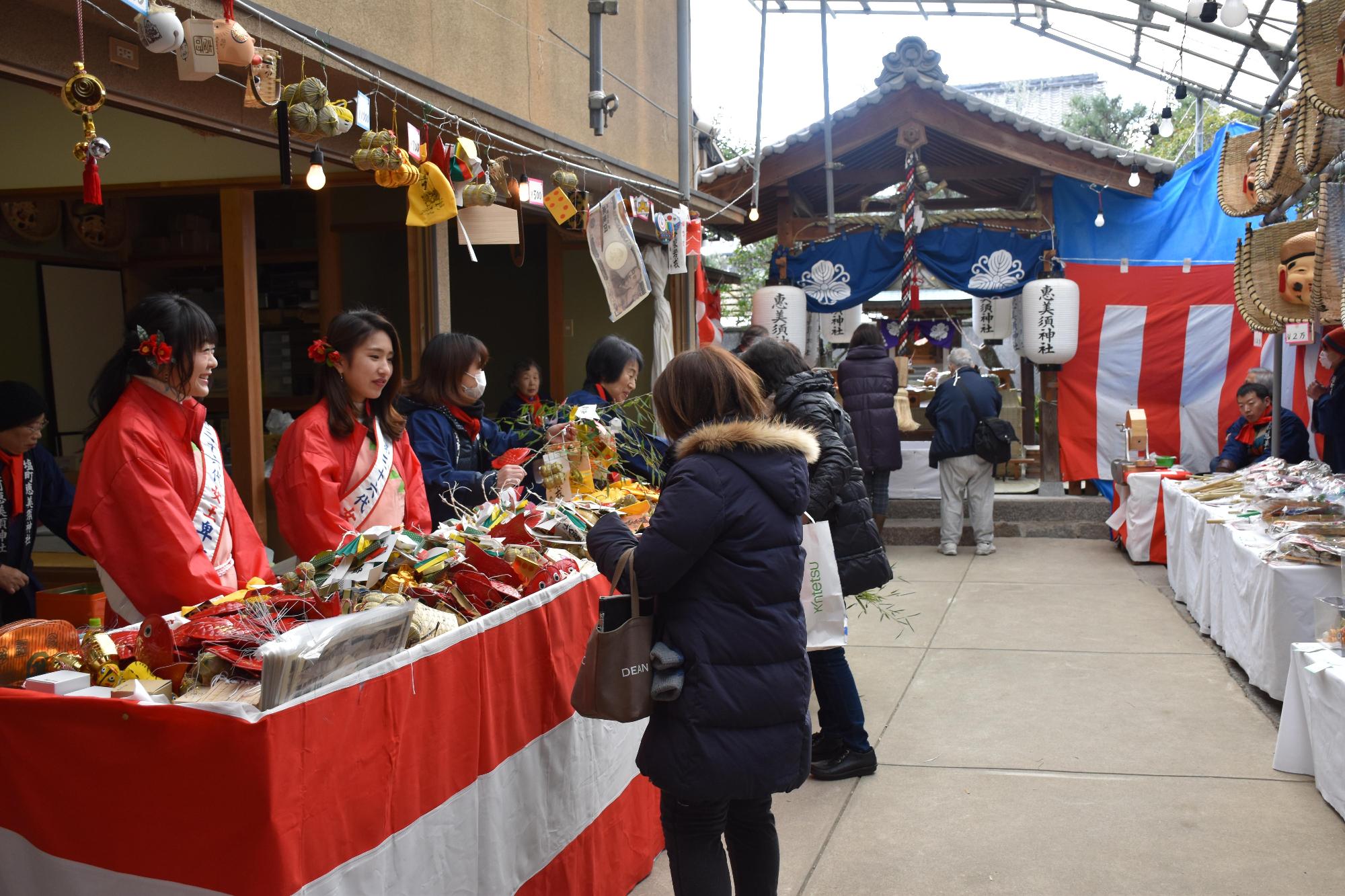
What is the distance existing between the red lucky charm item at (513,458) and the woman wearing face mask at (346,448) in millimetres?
643

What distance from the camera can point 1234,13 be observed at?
292 inches

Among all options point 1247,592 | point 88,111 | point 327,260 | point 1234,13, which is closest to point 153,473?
point 88,111

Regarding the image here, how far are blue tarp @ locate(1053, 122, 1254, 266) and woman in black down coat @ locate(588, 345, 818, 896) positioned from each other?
984 cm

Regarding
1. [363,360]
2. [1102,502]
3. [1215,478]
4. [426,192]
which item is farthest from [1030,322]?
[363,360]

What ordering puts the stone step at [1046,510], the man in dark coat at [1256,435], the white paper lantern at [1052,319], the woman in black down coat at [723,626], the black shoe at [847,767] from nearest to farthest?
the woman in black down coat at [723,626], the black shoe at [847,767], the man in dark coat at [1256,435], the white paper lantern at [1052,319], the stone step at [1046,510]

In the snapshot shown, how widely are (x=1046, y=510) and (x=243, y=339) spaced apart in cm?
829

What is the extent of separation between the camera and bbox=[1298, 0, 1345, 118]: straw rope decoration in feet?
14.5

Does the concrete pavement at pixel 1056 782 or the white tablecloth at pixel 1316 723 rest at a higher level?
the white tablecloth at pixel 1316 723

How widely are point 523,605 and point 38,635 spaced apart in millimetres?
1120

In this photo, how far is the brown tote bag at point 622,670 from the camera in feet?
8.57

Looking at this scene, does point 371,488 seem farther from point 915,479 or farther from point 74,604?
point 915,479

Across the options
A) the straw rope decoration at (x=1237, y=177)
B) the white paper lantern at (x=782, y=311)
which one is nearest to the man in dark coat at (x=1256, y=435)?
the straw rope decoration at (x=1237, y=177)

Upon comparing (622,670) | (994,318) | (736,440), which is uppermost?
(994,318)

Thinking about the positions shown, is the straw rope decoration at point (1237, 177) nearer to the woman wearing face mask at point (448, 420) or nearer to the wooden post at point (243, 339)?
the woman wearing face mask at point (448, 420)
